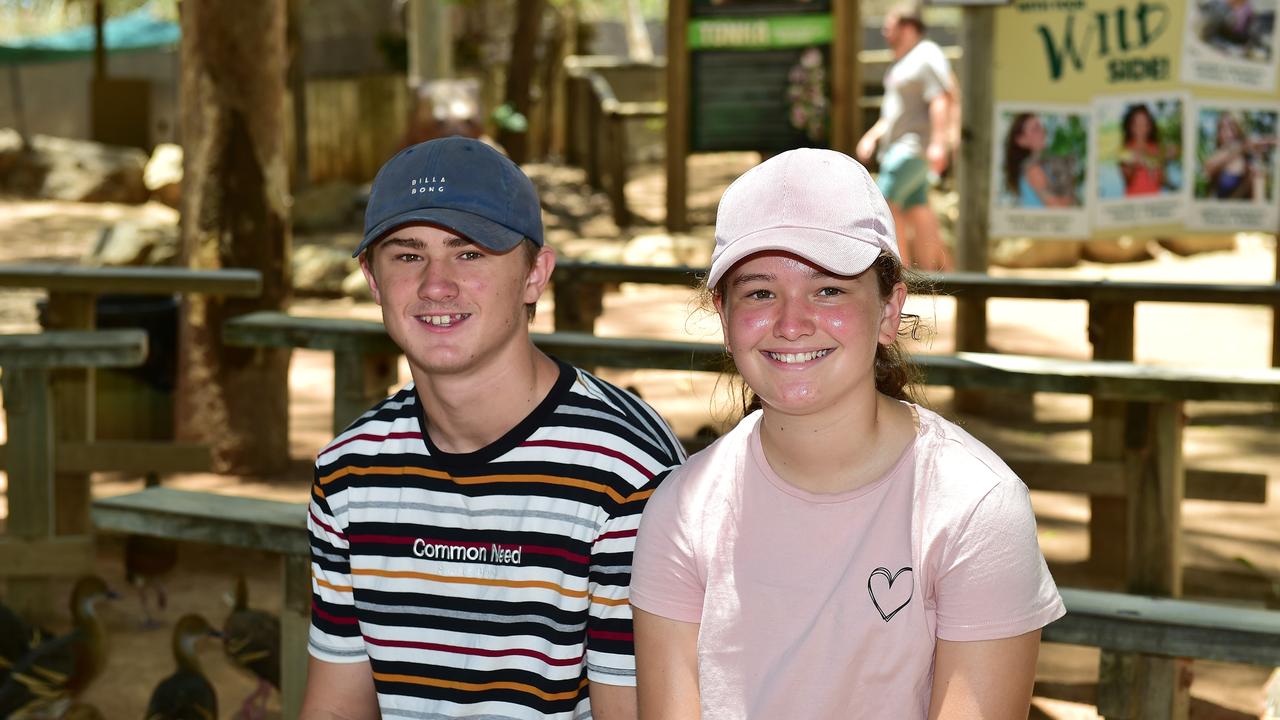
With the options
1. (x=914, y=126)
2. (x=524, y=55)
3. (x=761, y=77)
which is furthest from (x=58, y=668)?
(x=524, y=55)

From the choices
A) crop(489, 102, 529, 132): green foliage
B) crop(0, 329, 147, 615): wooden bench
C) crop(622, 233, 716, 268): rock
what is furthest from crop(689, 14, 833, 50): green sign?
crop(0, 329, 147, 615): wooden bench

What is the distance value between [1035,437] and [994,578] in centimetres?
520

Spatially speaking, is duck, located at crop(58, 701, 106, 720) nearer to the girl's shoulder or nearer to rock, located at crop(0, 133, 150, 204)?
the girl's shoulder

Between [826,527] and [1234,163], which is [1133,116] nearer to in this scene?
[1234,163]

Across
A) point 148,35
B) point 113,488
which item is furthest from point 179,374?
point 148,35

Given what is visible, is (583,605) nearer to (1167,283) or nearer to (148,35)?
(1167,283)

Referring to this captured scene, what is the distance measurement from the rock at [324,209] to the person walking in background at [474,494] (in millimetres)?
13681

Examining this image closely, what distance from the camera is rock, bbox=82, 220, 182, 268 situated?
32.3 feet

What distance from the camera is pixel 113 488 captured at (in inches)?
247

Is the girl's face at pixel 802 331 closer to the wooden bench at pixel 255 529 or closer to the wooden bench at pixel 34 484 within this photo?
the wooden bench at pixel 255 529

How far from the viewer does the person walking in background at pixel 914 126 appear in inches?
340

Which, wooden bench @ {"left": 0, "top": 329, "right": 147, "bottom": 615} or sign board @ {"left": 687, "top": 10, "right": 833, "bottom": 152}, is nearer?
wooden bench @ {"left": 0, "top": 329, "right": 147, "bottom": 615}

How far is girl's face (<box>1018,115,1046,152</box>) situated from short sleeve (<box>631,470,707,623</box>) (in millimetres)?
5508

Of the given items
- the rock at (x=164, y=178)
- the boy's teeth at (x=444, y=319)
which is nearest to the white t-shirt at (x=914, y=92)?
the boy's teeth at (x=444, y=319)
